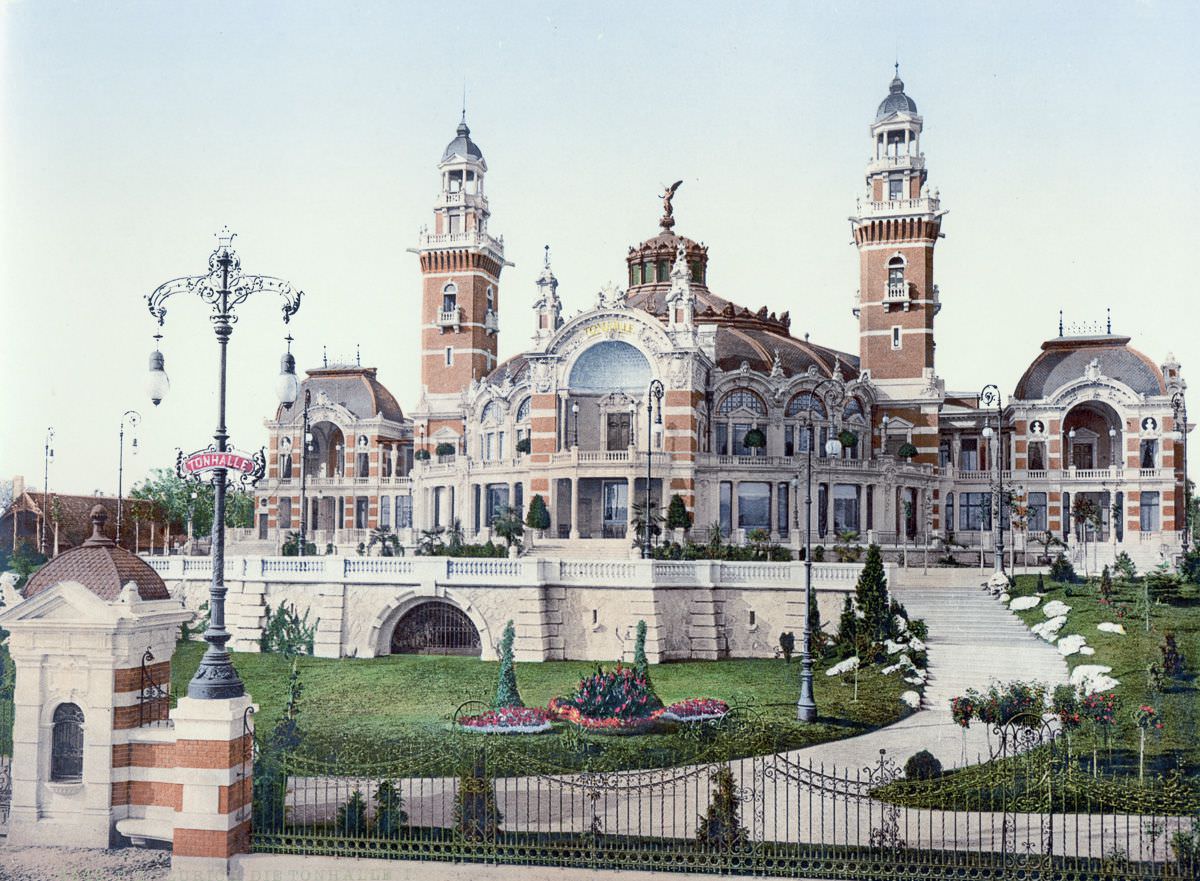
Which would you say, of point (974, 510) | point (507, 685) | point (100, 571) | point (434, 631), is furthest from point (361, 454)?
point (100, 571)

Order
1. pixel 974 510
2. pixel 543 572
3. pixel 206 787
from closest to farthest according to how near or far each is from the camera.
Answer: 1. pixel 206 787
2. pixel 543 572
3. pixel 974 510

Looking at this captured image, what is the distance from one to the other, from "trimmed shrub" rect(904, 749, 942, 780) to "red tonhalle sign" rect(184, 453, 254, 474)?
40.3ft

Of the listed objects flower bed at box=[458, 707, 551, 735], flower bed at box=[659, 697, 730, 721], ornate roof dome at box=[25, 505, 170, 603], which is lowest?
flower bed at box=[458, 707, 551, 735]

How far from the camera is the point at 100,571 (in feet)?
57.3

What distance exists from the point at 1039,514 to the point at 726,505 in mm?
16831

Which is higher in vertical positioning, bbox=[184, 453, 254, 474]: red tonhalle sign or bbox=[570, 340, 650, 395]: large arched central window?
bbox=[570, 340, 650, 395]: large arched central window

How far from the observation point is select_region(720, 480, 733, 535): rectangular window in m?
50.7

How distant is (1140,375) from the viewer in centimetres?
5484

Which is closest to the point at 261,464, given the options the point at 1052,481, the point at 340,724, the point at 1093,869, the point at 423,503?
the point at 340,724

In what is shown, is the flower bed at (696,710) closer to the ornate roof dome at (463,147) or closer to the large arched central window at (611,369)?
the large arched central window at (611,369)

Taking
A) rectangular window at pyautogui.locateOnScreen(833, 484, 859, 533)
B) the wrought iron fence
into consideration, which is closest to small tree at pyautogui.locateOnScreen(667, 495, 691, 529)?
rectangular window at pyautogui.locateOnScreen(833, 484, 859, 533)

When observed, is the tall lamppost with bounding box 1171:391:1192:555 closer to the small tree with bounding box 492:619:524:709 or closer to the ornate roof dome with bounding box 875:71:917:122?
the ornate roof dome with bounding box 875:71:917:122

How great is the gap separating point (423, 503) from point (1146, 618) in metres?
37.3

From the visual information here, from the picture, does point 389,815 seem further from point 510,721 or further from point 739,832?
point 510,721
